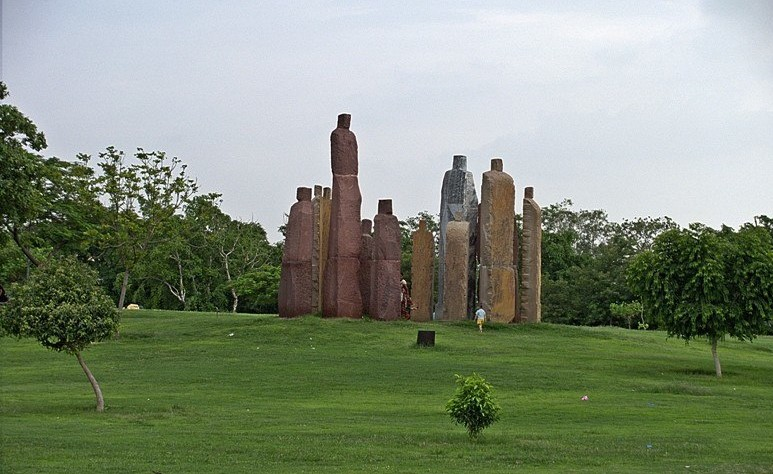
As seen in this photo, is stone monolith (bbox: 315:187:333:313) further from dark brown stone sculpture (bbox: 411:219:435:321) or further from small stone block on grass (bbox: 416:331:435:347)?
small stone block on grass (bbox: 416:331:435:347)

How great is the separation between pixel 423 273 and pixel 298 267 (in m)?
5.70

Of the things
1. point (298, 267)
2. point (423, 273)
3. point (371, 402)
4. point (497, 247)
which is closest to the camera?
point (371, 402)

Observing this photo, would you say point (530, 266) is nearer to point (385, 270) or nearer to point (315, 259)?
point (385, 270)

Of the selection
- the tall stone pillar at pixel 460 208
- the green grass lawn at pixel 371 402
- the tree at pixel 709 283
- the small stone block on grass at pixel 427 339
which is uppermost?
the tall stone pillar at pixel 460 208

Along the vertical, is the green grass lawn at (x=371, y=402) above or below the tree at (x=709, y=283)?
below

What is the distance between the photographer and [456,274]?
4488 centimetres

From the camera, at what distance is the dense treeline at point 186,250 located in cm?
4434

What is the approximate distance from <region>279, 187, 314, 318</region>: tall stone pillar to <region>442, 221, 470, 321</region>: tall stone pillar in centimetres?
554

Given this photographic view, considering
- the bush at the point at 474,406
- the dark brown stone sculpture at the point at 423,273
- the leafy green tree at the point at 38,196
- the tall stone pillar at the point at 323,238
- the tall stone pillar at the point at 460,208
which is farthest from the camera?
the tall stone pillar at the point at 460,208

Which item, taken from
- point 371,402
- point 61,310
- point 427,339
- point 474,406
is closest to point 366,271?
point 427,339

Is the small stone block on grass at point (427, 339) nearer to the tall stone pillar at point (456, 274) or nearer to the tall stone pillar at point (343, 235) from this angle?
the tall stone pillar at point (343, 235)

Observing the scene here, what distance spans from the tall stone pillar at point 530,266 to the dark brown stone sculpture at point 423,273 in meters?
3.78

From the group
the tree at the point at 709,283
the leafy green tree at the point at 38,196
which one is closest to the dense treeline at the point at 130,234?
the leafy green tree at the point at 38,196

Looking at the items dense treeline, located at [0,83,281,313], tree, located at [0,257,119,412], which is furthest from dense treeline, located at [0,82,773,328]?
tree, located at [0,257,119,412]
